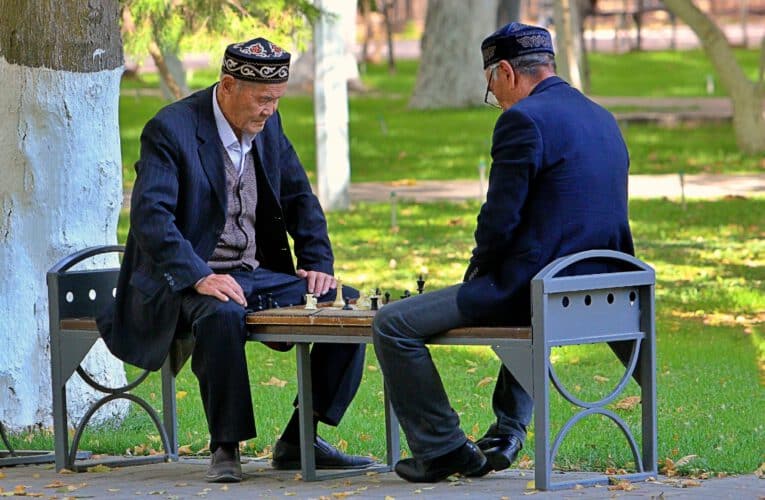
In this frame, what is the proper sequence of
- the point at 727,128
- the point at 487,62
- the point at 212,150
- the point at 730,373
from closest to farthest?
the point at 487,62 < the point at 212,150 < the point at 730,373 < the point at 727,128

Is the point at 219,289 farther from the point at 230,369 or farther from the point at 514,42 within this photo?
the point at 514,42

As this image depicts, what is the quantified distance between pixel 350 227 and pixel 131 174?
17.2ft

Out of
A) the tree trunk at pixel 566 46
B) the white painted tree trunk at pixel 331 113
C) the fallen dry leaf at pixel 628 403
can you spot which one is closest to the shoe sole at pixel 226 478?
the fallen dry leaf at pixel 628 403

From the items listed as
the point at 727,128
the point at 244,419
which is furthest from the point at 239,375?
the point at 727,128

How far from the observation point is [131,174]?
19828 mm

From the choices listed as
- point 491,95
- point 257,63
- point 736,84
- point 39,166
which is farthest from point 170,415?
point 736,84

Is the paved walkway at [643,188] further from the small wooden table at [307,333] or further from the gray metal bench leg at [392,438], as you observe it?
the small wooden table at [307,333]

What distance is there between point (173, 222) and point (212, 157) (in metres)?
0.32

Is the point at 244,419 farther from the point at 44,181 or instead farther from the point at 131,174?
the point at 131,174

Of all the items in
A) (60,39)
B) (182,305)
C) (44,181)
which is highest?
(60,39)

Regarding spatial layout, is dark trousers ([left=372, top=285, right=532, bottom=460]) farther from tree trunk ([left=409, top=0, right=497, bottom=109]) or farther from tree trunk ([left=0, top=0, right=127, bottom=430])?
tree trunk ([left=409, top=0, right=497, bottom=109])

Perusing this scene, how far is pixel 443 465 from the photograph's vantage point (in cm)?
597

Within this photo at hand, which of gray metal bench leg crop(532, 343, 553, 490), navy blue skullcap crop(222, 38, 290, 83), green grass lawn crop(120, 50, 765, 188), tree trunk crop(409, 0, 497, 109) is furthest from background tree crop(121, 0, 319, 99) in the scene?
tree trunk crop(409, 0, 497, 109)

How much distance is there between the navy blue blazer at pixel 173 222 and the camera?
6156mm
